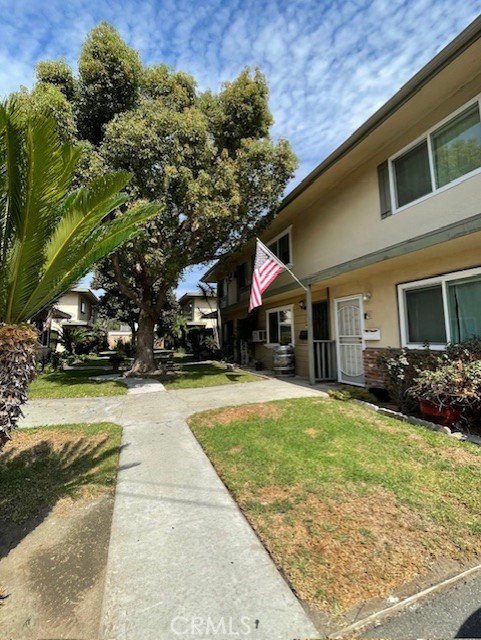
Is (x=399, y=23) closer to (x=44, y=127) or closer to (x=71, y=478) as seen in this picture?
(x=44, y=127)

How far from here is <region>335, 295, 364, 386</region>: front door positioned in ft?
30.0

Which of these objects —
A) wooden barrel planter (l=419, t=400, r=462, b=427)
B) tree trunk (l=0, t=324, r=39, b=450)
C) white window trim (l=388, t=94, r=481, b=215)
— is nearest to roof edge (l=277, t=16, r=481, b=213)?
white window trim (l=388, t=94, r=481, b=215)

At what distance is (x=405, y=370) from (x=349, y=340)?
3051mm

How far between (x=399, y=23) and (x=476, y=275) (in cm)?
522

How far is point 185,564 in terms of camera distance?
2.49 meters

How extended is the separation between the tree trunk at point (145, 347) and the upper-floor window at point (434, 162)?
9.54m

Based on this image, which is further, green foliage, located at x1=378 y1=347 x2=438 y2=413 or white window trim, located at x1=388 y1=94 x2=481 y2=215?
green foliage, located at x1=378 y1=347 x2=438 y2=413

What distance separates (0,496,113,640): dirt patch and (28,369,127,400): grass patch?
647 cm

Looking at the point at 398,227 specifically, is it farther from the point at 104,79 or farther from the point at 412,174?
the point at 104,79

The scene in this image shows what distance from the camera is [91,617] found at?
6.69 ft

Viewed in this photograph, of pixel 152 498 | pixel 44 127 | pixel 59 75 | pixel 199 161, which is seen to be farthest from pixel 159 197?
pixel 152 498

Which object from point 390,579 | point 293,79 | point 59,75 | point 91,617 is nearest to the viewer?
point 91,617

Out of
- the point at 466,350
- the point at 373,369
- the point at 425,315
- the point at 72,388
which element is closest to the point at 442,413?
the point at 466,350
